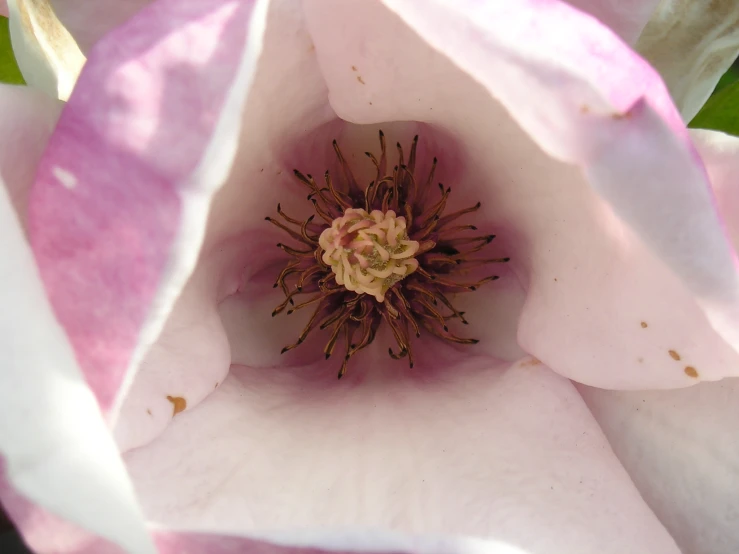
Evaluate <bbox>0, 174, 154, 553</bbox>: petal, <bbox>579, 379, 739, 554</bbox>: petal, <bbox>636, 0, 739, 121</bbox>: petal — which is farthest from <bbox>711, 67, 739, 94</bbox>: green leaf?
<bbox>0, 174, 154, 553</bbox>: petal

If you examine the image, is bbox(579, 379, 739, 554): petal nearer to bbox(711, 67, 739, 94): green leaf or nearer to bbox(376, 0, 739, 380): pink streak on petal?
bbox(376, 0, 739, 380): pink streak on petal

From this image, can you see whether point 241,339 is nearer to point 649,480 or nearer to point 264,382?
point 264,382

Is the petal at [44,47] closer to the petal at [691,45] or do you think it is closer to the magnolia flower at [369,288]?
the magnolia flower at [369,288]

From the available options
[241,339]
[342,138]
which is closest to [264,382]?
[241,339]

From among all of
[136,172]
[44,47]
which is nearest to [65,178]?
[136,172]

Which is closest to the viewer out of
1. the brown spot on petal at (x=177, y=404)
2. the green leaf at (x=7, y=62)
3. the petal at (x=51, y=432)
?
the petal at (x=51, y=432)

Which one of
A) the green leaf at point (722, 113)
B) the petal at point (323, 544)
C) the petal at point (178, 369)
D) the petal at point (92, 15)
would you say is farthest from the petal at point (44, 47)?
the green leaf at point (722, 113)

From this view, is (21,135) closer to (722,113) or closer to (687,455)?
(687,455)
